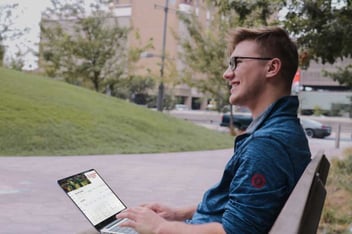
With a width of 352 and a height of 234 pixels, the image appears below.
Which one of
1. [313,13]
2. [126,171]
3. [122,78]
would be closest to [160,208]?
[313,13]

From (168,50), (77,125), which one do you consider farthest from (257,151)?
(168,50)

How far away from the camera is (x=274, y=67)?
1.92 m

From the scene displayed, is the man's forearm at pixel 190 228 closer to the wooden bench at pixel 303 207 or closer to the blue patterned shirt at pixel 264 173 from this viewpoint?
the blue patterned shirt at pixel 264 173

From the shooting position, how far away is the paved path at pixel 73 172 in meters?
5.82

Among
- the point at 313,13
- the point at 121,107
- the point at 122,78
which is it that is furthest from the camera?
the point at 122,78

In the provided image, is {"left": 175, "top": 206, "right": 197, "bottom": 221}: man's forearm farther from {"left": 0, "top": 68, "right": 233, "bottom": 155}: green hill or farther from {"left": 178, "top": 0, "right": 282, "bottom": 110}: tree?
{"left": 178, "top": 0, "right": 282, "bottom": 110}: tree

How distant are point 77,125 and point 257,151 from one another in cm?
1362

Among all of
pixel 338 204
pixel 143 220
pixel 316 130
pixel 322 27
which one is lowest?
pixel 316 130

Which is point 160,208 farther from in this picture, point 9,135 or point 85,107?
point 85,107

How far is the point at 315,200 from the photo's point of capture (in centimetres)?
183

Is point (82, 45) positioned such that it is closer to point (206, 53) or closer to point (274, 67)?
point (206, 53)

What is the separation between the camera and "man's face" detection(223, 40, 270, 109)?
1957 millimetres

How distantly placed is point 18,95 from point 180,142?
5463 millimetres

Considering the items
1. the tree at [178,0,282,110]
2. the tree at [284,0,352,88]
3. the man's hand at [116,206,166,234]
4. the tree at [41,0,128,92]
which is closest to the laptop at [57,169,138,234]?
the man's hand at [116,206,166,234]
